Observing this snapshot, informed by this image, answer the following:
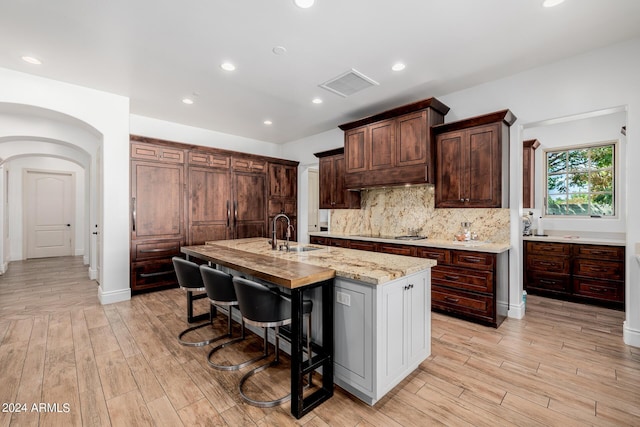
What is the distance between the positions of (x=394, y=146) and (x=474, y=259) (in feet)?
5.85

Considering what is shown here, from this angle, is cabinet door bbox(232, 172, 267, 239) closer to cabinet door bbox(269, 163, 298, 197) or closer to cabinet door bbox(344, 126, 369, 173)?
cabinet door bbox(269, 163, 298, 197)

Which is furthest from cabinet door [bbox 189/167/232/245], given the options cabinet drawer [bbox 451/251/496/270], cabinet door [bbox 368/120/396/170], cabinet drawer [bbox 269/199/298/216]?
cabinet drawer [bbox 451/251/496/270]

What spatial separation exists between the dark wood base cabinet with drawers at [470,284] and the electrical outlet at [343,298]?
2.01m

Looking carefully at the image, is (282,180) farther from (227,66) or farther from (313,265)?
(313,265)

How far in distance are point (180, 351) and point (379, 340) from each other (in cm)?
187

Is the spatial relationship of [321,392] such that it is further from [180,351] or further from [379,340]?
[180,351]

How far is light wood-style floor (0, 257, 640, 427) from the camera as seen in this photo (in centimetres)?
180

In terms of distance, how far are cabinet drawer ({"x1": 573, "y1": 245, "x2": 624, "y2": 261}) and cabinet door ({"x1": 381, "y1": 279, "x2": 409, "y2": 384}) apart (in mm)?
3499

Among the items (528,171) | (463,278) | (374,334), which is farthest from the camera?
(528,171)

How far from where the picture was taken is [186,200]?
4.80 meters

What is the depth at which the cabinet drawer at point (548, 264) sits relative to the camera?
13.4 ft

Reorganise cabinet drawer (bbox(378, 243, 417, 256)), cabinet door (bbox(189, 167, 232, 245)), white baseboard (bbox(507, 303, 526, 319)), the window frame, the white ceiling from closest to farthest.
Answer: the white ceiling, white baseboard (bbox(507, 303, 526, 319)), cabinet drawer (bbox(378, 243, 417, 256)), the window frame, cabinet door (bbox(189, 167, 232, 245))

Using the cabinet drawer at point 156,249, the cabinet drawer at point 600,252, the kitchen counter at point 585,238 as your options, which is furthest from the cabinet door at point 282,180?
the cabinet drawer at point 600,252

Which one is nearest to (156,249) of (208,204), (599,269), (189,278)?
(208,204)
